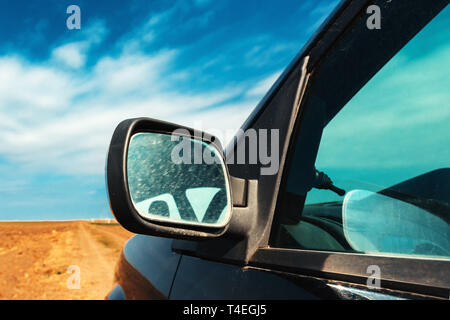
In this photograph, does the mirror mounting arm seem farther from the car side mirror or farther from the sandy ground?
the sandy ground

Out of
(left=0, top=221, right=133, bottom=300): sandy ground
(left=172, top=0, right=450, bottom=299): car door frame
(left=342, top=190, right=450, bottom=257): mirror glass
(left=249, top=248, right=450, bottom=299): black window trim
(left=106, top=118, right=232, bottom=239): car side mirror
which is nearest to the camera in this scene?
(left=249, top=248, right=450, bottom=299): black window trim

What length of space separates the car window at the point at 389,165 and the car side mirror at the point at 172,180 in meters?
0.29

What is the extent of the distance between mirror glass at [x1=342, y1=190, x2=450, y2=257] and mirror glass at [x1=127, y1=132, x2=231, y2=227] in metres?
0.43

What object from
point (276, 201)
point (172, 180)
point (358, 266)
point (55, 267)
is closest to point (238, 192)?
point (276, 201)

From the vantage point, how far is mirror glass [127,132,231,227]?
1.34 meters

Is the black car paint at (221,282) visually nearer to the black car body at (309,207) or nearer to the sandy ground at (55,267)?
the black car body at (309,207)

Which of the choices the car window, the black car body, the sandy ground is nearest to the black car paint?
the black car body

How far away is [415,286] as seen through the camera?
87 cm

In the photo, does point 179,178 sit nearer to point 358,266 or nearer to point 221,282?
point 221,282
